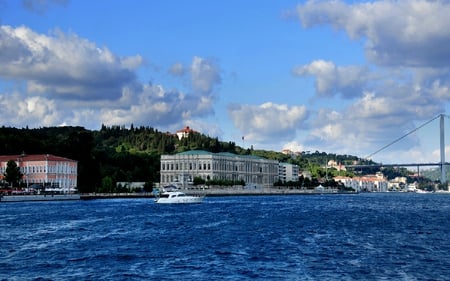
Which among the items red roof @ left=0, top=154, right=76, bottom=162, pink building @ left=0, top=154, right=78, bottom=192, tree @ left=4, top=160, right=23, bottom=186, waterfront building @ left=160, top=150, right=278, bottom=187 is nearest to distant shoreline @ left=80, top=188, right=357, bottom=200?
pink building @ left=0, top=154, right=78, bottom=192

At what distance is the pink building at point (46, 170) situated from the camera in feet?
338

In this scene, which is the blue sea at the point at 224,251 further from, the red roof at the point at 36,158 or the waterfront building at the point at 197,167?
the waterfront building at the point at 197,167

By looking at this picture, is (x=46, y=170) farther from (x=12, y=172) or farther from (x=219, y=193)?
(x=219, y=193)

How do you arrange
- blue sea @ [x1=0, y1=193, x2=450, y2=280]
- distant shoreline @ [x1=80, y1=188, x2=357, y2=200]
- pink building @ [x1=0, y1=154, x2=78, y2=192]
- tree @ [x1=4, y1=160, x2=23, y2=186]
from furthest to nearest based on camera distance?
pink building @ [x1=0, y1=154, x2=78, y2=192] < distant shoreline @ [x1=80, y1=188, x2=357, y2=200] < tree @ [x1=4, y1=160, x2=23, y2=186] < blue sea @ [x1=0, y1=193, x2=450, y2=280]

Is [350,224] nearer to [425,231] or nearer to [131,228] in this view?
[425,231]

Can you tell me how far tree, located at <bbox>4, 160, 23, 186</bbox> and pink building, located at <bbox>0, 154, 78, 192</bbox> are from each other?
12.7 ft

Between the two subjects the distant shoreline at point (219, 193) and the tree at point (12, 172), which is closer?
the tree at point (12, 172)

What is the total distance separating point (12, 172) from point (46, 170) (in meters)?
5.43

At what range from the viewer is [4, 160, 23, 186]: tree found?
323 feet

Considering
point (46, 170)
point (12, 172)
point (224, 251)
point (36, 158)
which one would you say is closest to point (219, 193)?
point (46, 170)

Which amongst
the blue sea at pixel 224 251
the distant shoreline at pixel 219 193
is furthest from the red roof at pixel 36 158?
the blue sea at pixel 224 251

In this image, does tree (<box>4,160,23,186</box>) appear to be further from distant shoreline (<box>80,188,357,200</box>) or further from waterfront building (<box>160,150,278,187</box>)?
waterfront building (<box>160,150,278,187</box>)

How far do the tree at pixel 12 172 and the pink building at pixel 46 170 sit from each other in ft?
12.7

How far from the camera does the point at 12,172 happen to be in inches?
3895
